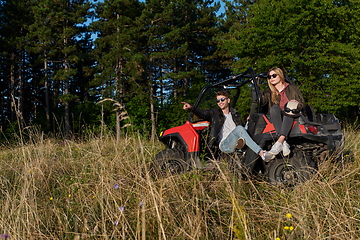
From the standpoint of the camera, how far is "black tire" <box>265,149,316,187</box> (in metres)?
3.31

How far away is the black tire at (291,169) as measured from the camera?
3.31 meters

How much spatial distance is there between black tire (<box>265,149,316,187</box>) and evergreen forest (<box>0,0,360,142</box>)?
7.88m

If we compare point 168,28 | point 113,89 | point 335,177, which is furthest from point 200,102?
point 168,28

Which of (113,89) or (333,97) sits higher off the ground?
(113,89)

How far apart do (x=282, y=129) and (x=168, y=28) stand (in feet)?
69.2

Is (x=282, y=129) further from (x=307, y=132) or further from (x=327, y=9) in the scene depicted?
(x=327, y=9)

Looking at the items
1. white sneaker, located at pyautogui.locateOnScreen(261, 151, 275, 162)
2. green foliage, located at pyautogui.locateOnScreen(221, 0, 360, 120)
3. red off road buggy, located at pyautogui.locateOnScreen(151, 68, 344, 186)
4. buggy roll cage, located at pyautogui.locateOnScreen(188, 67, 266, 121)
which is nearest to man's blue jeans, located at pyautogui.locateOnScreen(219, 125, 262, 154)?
red off road buggy, located at pyautogui.locateOnScreen(151, 68, 344, 186)

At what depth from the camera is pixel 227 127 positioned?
4273mm

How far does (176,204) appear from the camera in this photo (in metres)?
2.65

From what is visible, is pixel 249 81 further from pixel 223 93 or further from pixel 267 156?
pixel 267 156

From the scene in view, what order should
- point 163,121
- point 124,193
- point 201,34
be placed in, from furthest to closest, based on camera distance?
point 201,34 < point 163,121 < point 124,193

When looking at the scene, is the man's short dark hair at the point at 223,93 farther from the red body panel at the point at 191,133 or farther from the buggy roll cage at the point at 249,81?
the red body panel at the point at 191,133

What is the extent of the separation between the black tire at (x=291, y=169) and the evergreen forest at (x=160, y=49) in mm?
7882

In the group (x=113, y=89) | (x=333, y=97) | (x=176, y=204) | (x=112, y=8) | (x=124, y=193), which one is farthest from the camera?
(x=112, y=8)
